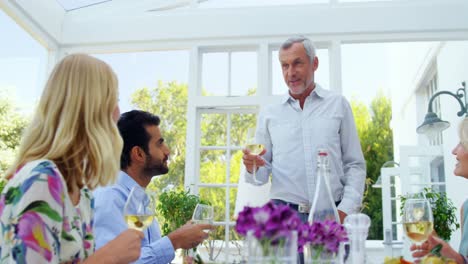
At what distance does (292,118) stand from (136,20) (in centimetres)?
301

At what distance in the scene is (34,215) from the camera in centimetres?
98

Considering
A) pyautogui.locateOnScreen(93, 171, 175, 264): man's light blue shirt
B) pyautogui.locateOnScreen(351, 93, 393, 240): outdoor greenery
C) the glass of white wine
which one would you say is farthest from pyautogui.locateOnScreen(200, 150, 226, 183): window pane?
pyautogui.locateOnScreen(351, 93, 393, 240): outdoor greenery

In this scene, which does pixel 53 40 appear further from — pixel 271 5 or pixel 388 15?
pixel 388 15

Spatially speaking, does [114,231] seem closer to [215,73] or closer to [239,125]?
[239,125]

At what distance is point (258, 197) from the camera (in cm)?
401

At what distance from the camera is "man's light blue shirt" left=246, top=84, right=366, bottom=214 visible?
6.74 ft

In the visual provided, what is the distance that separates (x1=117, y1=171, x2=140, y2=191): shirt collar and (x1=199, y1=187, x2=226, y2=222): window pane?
2541 millimetres

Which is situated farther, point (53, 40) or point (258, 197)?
point (53, 40)

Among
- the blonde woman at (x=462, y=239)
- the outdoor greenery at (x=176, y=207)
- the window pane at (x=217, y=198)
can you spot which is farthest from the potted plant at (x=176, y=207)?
the blonde woman at (x=462, y=239)

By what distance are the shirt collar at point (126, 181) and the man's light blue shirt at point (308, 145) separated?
526 mm

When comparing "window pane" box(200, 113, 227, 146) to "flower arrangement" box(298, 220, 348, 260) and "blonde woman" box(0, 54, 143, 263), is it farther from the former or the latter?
"flower arrangement" box(298, 220, 348, 260)

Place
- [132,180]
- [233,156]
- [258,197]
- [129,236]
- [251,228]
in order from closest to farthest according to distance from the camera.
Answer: [251,228] → [129,236] → [132,180] → [258,197] → [233,156]

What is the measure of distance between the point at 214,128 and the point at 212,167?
0.38 metres

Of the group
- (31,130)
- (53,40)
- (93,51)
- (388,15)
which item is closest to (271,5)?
(388,15)
